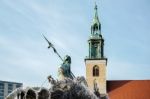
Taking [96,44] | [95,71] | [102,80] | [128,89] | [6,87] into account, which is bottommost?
[128,89]

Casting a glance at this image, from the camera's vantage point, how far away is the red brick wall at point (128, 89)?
206ft

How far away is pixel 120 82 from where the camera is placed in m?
64.6

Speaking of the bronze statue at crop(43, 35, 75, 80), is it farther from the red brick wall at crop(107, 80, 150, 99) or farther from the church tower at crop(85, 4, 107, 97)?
the red brick wall at crop(107, 80, 150, 99)

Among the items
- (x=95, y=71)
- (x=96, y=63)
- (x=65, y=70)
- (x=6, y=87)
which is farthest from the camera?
(x=6, y=87)

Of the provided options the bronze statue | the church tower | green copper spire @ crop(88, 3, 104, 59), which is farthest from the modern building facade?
the bronze statue

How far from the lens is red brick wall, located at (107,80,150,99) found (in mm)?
62719

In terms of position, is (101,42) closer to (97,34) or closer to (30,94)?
(97,34)

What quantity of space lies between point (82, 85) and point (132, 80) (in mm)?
44629

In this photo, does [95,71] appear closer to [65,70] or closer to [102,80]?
[102,80]

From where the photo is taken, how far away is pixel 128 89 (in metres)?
63.4

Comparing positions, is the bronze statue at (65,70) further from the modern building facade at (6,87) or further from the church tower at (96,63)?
→ the modern building facade at (6,87)

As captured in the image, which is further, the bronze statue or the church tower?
the church tower

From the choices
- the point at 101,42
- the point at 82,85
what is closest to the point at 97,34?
the point at 101,42

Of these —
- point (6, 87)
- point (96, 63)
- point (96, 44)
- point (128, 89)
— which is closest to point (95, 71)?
point (96, 63)
